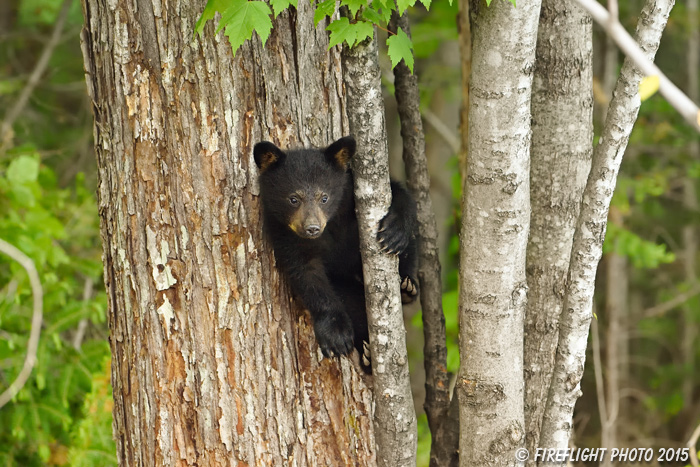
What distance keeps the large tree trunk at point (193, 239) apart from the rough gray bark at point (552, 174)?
41.1 inches

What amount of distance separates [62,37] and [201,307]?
5761 millimetres

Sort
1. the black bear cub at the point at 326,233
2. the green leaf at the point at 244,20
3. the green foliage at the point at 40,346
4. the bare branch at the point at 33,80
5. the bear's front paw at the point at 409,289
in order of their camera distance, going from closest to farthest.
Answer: the green leaf at the point at 244,20 < the black bear cub at the point at 326,233 < the bear's front paw at the point at 409,289 < the green foliage at the point at 40,346 < the bare branch at the point at 33,80

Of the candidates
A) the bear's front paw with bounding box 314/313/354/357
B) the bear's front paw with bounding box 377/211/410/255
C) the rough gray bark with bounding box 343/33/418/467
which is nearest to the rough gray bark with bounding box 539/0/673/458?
the rough gray bark with bounding box 343/33/418/467

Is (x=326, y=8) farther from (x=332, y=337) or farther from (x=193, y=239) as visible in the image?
(x=332, y=337)

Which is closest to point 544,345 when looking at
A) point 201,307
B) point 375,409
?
point 375,409

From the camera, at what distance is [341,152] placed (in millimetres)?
3139

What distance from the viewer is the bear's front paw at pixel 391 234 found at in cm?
288

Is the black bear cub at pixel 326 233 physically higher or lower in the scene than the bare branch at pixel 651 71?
lower

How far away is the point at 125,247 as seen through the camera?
297 centimetres

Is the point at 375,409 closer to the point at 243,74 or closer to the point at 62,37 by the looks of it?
the point at 243,74

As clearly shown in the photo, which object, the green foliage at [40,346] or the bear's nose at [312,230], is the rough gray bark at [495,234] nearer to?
the bear's nose at [312,230]

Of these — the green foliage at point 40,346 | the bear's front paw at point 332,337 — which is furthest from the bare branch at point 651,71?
the green foliage at point 40,346

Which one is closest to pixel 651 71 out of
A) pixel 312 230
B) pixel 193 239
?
pixel 193 239

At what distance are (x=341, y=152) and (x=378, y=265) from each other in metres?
0.61
